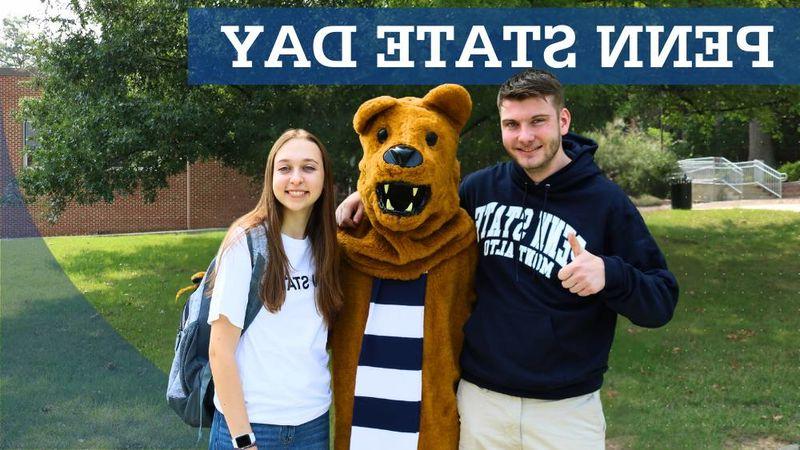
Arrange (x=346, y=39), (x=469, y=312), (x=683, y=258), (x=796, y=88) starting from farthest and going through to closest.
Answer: (x=683, y=258)
(x=796, y=88)
(x=346, y=39)
(x=469, y=312)

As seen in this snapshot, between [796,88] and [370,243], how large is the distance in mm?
10501

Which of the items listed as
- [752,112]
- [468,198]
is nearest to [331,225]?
[468,198]

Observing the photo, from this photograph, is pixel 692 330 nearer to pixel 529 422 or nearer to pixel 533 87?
pixel 529 422

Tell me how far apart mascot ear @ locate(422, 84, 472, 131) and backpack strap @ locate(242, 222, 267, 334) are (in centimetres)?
97

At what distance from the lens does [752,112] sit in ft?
46.0

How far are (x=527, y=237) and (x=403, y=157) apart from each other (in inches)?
21.3

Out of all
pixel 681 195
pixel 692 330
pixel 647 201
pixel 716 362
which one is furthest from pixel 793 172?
pixel 716 362

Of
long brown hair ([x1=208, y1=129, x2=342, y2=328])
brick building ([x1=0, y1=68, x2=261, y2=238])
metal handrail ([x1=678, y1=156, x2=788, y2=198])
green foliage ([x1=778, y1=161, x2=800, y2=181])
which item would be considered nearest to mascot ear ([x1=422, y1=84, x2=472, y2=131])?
long brown hair ([x1=208, y1=129, x2=342, y2=328])

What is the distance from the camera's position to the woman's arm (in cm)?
247

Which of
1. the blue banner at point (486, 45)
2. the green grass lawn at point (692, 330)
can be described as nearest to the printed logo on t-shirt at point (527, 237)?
the green grass lawn at point (692, 330)

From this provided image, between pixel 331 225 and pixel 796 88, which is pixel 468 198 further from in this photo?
pixel 796 88

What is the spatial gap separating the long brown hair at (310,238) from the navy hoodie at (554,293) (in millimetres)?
561

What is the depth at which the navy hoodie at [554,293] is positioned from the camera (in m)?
2.69

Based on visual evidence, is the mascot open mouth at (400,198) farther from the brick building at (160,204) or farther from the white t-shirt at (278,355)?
the brick building at (160,204)
